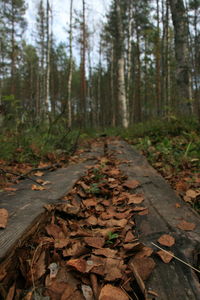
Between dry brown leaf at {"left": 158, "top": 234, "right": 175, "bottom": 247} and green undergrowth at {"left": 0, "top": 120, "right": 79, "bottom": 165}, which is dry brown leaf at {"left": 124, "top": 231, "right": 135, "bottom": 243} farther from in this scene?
green undergrowth at {"left": 0, "top": 120, "right": 79, "bottom": 165}

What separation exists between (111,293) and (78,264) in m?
0.20

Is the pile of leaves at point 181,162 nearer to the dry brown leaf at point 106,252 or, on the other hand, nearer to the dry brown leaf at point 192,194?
the dry brown leaf at point 192,194

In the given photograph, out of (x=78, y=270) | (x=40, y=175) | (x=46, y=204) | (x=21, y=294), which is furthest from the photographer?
(x=40, y=175)

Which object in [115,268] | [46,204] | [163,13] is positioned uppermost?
[163,13]

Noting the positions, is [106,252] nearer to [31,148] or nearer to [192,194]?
[192,194]

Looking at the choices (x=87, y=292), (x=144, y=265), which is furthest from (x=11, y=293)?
(x=144, y=265)

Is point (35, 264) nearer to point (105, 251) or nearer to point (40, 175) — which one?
point (105, 251)

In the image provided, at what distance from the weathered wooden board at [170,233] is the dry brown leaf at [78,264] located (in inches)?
11.3

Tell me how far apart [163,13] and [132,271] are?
16.5 m

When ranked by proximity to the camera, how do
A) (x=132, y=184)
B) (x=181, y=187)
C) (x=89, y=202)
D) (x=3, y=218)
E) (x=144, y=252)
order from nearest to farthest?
1. (x=144, y=252)
2. (x=3, y=218)
3. (x=89, y=202)
4. (x=132, y=184)
5. (x=181, y=187)

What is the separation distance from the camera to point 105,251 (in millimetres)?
1004

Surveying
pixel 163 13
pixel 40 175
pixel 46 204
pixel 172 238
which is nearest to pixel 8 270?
pixel 46 204

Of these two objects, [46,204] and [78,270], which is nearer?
[78,270]

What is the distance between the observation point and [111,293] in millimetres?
775
